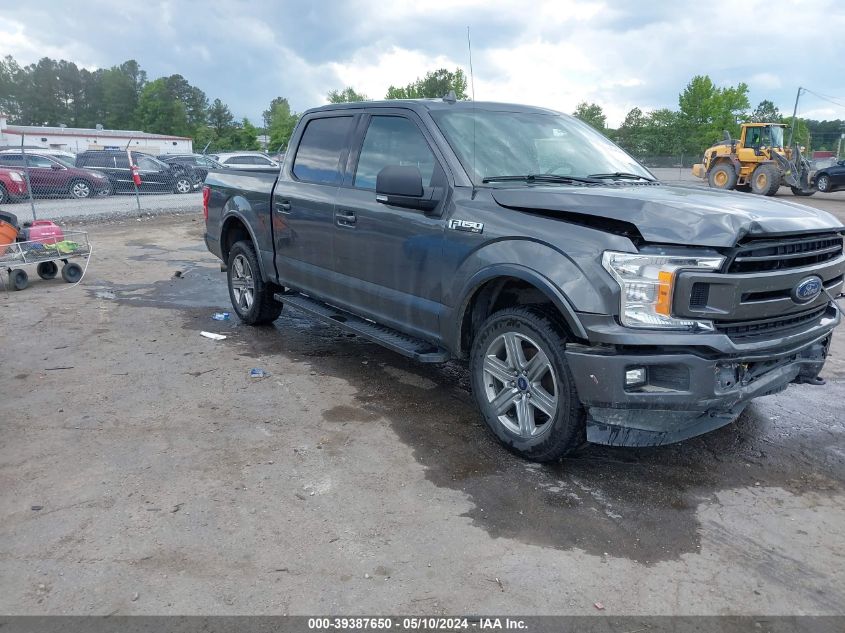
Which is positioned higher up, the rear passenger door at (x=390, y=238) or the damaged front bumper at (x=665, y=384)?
the rear passenger door at (x=390, y=238)

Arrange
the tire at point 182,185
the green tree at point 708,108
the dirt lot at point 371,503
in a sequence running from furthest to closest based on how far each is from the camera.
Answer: the green tree at point 708,108 < the tire at point 182,185 < the dirt lot at point 371,503

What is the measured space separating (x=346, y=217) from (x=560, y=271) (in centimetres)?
209

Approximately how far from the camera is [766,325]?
11.3 ft

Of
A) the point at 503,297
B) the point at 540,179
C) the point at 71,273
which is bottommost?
the point at 71,273

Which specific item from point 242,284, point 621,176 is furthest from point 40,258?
point 621,176

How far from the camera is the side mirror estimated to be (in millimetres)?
4066

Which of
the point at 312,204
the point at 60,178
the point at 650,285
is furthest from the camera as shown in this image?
the point at 60,178

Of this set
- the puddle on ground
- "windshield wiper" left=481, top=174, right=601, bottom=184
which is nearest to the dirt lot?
the puddle on ground

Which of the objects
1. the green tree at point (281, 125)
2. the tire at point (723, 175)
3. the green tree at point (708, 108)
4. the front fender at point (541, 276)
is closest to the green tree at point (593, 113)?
the green tree at point (708, 108)

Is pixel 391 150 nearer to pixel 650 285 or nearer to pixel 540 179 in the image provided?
pixel 540 179

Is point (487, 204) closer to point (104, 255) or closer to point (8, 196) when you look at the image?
point (104, 255)

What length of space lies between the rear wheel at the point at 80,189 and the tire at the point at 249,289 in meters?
16.4

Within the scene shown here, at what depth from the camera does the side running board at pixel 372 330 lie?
4395mm

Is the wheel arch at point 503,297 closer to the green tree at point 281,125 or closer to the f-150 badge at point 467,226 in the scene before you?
the f-150 badge at point 467,226
